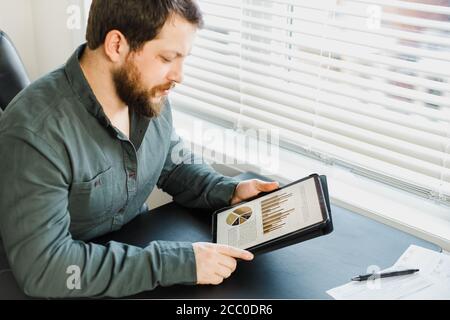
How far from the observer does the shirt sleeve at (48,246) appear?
995mm

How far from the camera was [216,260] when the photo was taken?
1074 millimetres

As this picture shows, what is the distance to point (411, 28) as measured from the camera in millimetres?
1337

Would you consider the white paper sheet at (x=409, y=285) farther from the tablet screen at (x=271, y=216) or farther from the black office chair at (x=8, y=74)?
the black office chair at (x=8, y=74)

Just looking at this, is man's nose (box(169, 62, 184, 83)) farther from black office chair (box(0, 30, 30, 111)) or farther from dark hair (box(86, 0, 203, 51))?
black office chair (box(0, 30, 30, 111))

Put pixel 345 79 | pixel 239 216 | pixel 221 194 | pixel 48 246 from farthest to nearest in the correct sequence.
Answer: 1. pixel 345 79
2. pixel 221 194
3. pixel 239 216
4. pixel 48 246

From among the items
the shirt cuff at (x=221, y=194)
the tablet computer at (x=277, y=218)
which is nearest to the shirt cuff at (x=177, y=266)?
the tablet computer at (x=277, y=218)

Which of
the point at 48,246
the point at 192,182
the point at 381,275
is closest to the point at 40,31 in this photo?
the point at 192,182

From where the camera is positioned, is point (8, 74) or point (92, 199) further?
point (8, 74)

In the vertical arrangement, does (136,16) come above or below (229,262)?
above

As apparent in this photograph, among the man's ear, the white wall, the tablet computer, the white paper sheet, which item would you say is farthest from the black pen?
the white wall

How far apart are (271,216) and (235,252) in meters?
→ 0.12

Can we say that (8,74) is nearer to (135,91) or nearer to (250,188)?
(135,91)

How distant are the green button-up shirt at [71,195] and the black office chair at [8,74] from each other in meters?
0.40

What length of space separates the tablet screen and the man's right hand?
3 centimetres
